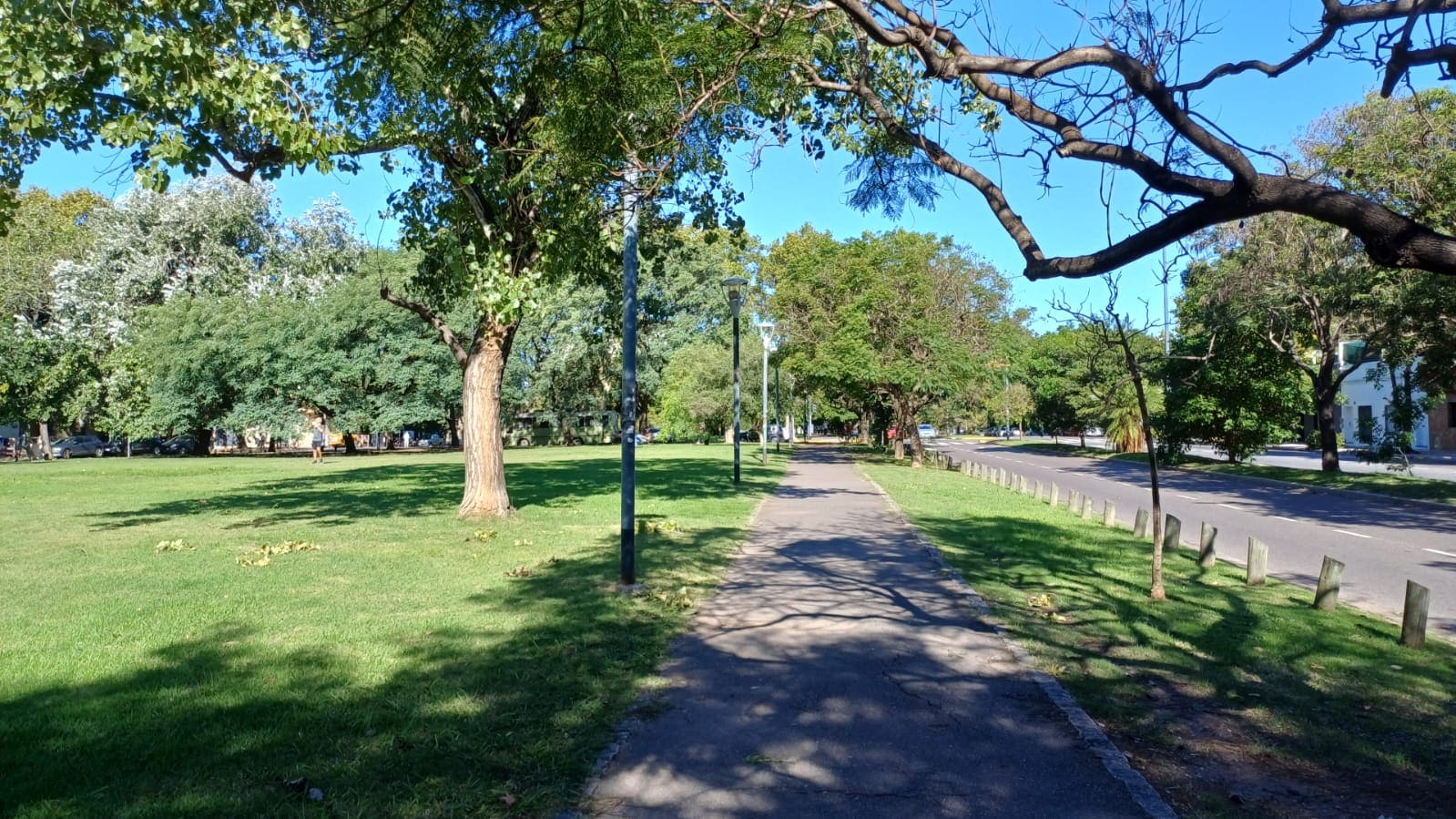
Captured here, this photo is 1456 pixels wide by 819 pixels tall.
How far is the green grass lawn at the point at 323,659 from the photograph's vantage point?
4.06 m

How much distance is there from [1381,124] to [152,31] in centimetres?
2186

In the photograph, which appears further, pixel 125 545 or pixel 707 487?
pixel 707 487

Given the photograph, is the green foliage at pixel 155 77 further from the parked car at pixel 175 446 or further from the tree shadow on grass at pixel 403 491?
the parked car at pixel 175 446

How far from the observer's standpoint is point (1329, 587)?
8406 mm

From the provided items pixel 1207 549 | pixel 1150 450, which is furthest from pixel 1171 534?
pixel 1150 450

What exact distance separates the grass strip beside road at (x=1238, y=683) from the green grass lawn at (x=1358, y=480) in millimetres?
14395

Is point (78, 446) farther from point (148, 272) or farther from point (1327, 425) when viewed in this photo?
point (1327, 425)

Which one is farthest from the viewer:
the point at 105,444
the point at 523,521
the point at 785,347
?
the point at 105,444

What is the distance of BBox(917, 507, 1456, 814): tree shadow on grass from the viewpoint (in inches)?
183

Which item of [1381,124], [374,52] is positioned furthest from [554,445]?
[374,52]

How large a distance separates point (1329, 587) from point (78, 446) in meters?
61.7

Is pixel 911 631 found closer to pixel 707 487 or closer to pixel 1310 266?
pixel 707 487

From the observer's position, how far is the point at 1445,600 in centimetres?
930

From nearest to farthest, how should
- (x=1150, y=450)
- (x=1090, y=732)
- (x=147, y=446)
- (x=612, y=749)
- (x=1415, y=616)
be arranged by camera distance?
1. (x=612, y=749)
2. (x=1090, y=732)
3. (x=1415, y=616)
4. (x=1150, y=450)
5. (x=147, y=446)
